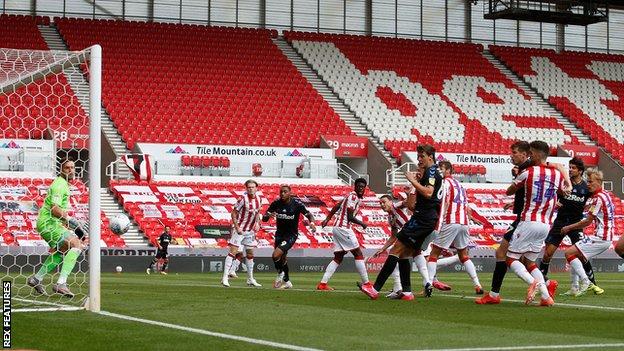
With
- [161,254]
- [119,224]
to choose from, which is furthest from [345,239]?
[161,254]

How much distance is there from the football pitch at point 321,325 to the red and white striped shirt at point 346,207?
3.16 meters

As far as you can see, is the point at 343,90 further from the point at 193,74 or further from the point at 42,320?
the point at 42,320

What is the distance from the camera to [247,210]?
2316cm

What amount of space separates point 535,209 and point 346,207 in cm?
545

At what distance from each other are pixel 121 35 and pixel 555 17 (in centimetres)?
1814

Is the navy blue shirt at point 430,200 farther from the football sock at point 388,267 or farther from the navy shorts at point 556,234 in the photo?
the navy shorts at point 556,234

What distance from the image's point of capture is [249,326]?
11570 mm

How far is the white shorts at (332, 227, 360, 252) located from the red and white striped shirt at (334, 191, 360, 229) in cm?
8

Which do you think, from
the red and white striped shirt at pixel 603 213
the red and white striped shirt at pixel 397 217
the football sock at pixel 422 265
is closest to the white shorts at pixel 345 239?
the red and white striped shirt at pixel 397 217

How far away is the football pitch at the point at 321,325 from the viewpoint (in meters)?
9.92

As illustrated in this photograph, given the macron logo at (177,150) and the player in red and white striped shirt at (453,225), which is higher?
the macron logo at (177,150)

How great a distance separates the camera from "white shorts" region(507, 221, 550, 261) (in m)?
14.9

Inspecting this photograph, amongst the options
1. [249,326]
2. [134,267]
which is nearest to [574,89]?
[134,267]

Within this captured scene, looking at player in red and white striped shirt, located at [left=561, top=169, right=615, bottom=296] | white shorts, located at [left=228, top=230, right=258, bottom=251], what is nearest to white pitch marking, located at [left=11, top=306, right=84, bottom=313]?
player in red and white striped shirt, located at [left=561, top=169, right=615, bottom=296]
